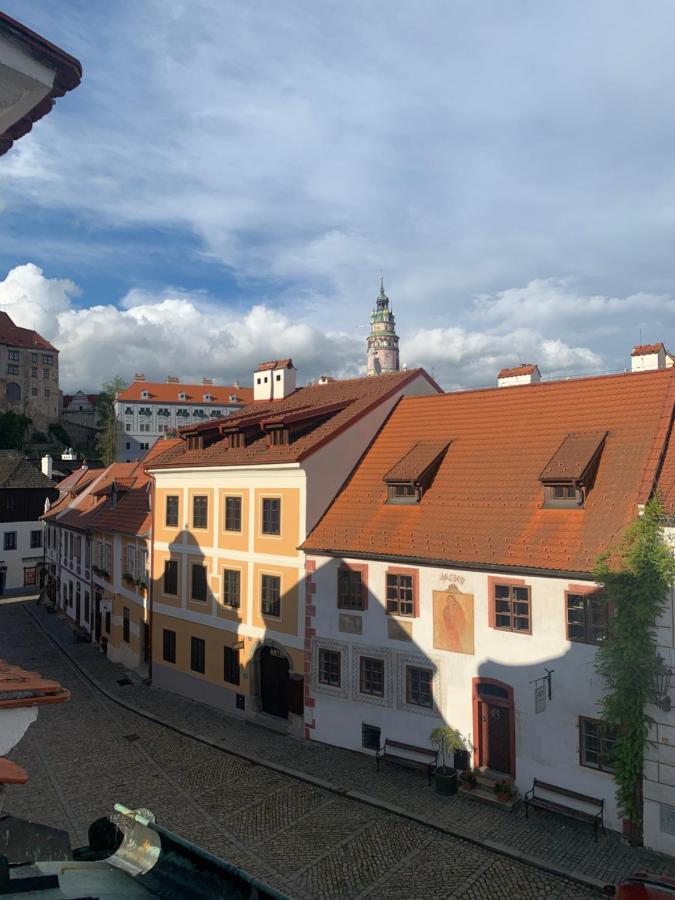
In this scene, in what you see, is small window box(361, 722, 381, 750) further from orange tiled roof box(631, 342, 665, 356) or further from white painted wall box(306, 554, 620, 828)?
orange tiled roof box(631, 342, 665, 356)

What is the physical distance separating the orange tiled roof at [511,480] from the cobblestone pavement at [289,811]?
6.26 m

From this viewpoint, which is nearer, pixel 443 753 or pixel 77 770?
pixel 443 753

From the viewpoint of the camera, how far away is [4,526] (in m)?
51.8

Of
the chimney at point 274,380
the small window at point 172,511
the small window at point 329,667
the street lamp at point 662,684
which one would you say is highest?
the chimney at point 274,380

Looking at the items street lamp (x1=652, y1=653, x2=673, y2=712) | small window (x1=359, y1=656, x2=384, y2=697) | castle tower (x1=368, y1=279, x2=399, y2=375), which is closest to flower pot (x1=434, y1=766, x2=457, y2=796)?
small window (x1=359, y1=656, x2=384, y2=697)

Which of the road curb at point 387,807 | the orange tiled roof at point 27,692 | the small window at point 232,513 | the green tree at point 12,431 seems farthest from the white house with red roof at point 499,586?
the green tree at point 12,431

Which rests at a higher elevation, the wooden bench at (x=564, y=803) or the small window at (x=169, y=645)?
the small window at (x=169, y=645)

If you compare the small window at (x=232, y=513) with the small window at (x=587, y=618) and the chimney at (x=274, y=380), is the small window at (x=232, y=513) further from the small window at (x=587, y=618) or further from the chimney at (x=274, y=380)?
the small window at (x=587, y=618)

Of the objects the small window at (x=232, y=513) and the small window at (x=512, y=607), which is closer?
the small window at (x=512, y=607)

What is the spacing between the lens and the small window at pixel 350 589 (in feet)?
65.7

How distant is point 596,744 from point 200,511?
54.2 ft

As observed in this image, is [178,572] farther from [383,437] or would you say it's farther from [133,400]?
[133,400]

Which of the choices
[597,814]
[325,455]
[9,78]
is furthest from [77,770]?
[9,78]

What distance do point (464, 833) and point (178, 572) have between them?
51.5ft
